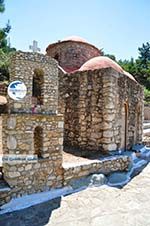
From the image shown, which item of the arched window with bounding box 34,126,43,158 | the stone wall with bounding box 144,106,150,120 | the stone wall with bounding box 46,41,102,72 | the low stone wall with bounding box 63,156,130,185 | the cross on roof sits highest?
the stone wall with bounding box 46,41,102,72

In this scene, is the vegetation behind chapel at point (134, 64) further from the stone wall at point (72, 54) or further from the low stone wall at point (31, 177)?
the low stone wall at point (31, 177)

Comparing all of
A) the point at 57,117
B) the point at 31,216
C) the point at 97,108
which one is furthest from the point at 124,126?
the point at 31,216

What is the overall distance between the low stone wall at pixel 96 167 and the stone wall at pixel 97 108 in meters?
0.67

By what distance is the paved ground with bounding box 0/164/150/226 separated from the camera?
14.4 feet

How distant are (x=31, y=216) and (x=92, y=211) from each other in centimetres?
132

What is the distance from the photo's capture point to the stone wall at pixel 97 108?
8.02 m

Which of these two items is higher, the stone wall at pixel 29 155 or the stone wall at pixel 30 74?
the stone wall at pixel 30 74

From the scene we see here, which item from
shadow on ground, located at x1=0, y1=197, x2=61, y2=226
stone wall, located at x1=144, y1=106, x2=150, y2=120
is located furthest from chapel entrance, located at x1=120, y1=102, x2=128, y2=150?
stone wall, located at x1=144, y1=106, x2=150, y2=120

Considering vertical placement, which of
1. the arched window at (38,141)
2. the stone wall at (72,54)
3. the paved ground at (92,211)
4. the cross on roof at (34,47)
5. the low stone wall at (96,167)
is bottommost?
the paved ground at (92,211)

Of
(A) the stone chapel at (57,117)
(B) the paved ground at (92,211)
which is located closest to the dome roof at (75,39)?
(A) the stone chapel at (57,117)

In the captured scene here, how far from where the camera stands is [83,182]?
621 centimetres

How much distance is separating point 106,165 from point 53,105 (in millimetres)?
2763

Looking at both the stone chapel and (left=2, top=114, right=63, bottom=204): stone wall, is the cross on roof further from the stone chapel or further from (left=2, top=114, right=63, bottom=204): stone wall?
(left=2, top=114, right=63, bottom=204): stone wall

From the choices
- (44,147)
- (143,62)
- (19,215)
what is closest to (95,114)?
(44,147)
